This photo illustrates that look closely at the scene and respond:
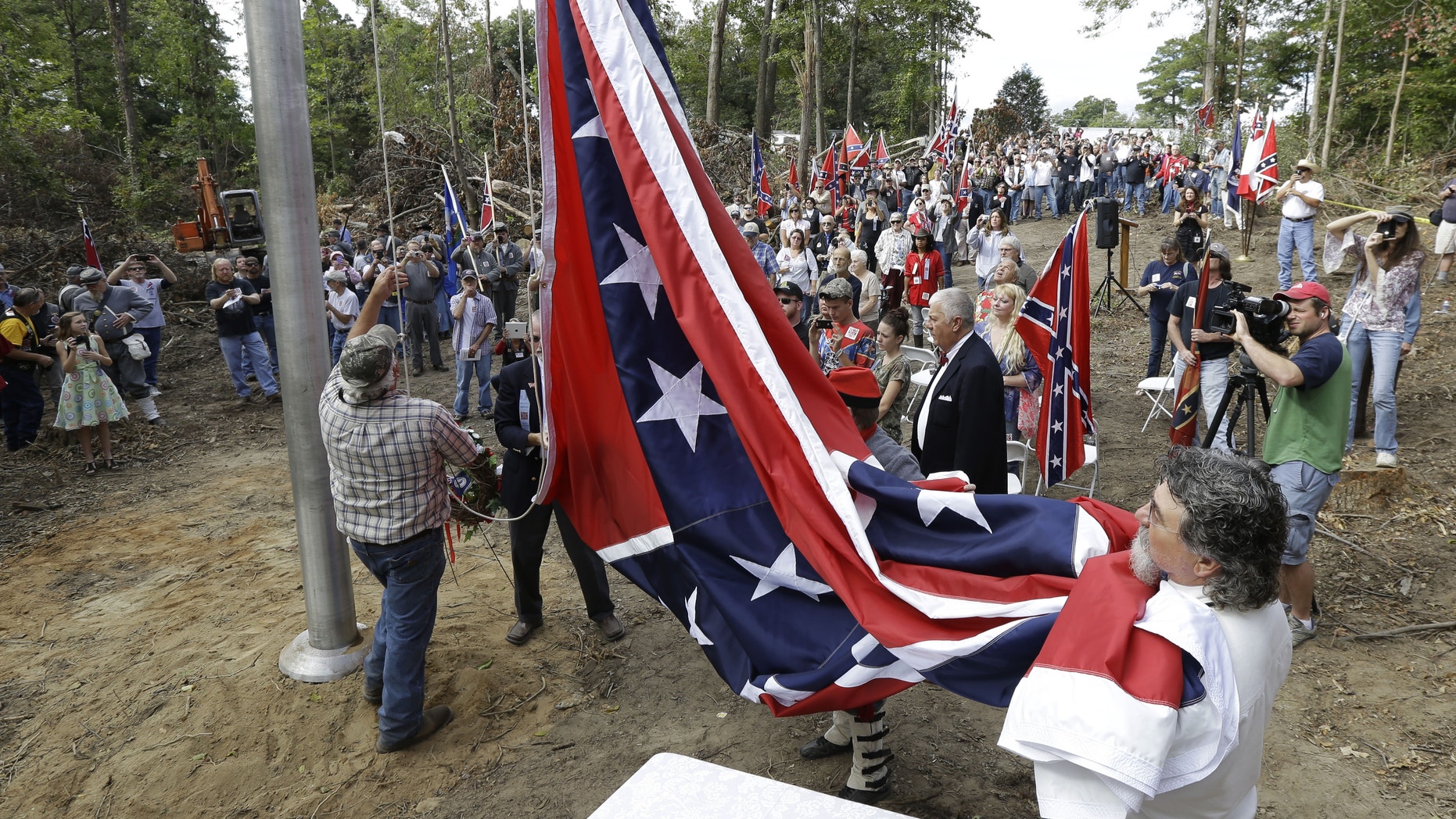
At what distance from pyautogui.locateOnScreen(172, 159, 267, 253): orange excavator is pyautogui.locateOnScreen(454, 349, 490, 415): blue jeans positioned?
609 centimetres

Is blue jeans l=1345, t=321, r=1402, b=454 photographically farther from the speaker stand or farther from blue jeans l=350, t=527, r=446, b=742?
blue jeans l=350, t=527, r=446, b=742

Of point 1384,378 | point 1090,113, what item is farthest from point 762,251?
point 1090,113

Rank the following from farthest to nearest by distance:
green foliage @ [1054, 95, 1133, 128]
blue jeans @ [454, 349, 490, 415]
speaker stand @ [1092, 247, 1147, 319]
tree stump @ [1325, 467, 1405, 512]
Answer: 1. green foliage @ [1054, 95, 1133, 128]
2. speaker stand @ [1092, 247, 1147, 319]
3. blue jeans @ [454, 349, 490, 415]
4. tree stump @ [1325, 467, 1405, 512]

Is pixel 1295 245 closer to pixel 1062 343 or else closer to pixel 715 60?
pixel 1062 343

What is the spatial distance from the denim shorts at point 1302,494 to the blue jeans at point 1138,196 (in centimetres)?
1982

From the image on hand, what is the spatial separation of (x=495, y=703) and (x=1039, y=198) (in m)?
23.6

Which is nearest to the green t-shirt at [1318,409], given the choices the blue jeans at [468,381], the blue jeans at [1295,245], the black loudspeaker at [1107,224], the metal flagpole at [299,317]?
the metal flagpole at [299,317]

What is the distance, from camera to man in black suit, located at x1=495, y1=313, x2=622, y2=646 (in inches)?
198

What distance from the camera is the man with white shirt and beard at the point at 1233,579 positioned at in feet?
6.43

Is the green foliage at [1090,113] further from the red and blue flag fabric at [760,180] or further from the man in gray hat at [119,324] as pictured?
Result: the man in gray hat at [119,324]

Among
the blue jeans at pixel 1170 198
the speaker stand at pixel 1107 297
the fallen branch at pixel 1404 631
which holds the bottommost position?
the fallen branch at pixel 1404 631

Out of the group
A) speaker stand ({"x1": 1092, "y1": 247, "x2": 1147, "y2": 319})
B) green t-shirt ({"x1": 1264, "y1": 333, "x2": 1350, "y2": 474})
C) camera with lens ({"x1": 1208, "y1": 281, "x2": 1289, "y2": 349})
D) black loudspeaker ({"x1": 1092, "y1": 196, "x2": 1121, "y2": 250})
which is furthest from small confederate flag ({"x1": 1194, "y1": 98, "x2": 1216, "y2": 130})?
green t-shirt ({"x1": 1264, "y1": 333, "x2": 1350, "y2": 474})

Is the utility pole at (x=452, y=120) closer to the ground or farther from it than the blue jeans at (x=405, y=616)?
farther from it

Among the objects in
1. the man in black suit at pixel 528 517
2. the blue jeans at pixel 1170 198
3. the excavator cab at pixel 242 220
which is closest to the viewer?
the man in black suit at pixel 528 517
